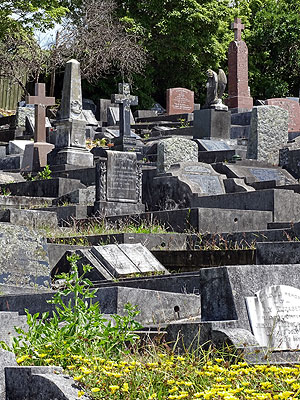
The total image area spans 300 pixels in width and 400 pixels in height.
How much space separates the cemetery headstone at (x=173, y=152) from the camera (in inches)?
632

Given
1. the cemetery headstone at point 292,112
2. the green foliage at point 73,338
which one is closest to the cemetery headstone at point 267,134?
the cemetery headstone at point 292,112

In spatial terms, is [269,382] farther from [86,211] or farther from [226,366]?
[86,211]

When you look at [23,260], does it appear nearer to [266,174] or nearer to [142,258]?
[142,258]

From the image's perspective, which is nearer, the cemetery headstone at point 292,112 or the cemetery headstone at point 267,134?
the cemetery headstone at point 267,134

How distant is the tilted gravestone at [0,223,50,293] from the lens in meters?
8.16

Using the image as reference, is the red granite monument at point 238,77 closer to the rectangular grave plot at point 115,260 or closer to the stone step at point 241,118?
the stone step at point 241,118

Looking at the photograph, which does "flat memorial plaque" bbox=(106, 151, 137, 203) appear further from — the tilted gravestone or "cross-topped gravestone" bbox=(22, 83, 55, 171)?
"cross-topped gravestone" bbox=(22, 83, 55, 171)

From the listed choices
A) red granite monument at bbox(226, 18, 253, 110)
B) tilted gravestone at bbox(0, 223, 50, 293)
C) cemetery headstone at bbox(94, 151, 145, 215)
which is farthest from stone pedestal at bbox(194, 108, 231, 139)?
tilted gravestone at bbox(0, 223, 50, 293)

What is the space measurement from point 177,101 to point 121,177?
1895 centimetres

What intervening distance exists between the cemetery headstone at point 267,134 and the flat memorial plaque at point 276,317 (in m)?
14.7

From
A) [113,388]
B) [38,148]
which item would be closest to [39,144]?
[38,148]

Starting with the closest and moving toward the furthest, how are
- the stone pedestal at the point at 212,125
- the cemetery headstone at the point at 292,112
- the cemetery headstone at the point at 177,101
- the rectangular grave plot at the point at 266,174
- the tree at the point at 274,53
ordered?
the rectangular grave plot at the point at 266,174 < the stone pedestal at the point at 212,125 < the cemetery headstone at the point at 292,112 < the cemetery headstone at the point at 177,101 < the tree at the point at 274,53

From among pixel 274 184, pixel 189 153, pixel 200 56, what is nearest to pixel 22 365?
pixel 274 184

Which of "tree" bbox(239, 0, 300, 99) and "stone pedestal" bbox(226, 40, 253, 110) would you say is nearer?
"stone pedestal" bbox(226, 40, 253, 110)
